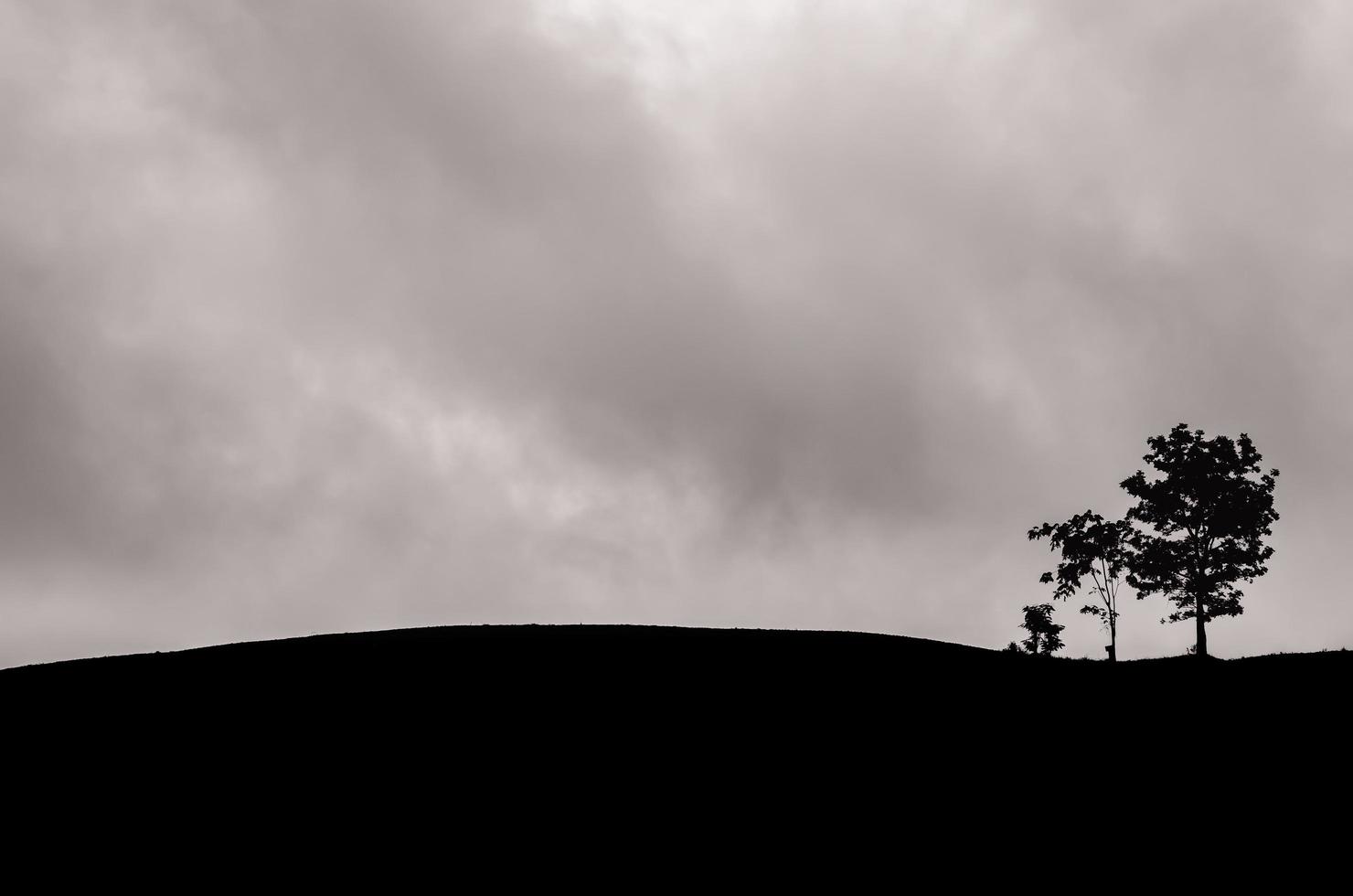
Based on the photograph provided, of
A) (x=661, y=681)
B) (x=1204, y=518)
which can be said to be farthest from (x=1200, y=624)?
(x=661, y=681)

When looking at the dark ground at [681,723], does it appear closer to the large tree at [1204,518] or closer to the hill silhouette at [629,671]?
the hill silhouette at [629,671]

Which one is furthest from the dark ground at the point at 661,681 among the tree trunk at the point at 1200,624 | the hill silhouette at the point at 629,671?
the tree trunk at the point at 1200,624

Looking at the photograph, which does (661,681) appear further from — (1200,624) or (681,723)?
(1200,624)

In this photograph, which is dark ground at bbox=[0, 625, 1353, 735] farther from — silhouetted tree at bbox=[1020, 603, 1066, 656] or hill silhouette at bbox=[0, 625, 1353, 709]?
silhouetted tree at bbox=[1020, 603, 1066, 656]

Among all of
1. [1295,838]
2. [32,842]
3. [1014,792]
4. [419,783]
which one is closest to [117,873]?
[32,842]

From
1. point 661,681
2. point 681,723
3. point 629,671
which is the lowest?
point 681,723

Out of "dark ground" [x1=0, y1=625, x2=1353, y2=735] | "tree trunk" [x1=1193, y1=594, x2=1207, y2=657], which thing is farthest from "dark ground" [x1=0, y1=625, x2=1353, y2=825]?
"tree trunk" [x1=1193, y1=594, x2=1207, y2=657]

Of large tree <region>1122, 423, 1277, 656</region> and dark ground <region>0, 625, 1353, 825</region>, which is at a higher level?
large tree <region>1122, 423, 1277, 656</region>

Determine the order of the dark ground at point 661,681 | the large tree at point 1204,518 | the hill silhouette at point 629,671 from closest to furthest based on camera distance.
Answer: the dark ground at point 661,681 < the hill silhouette at point 629,671 < the large tree at point 1204,518

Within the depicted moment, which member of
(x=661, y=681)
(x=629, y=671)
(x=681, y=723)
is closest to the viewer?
(x=681, y=723)

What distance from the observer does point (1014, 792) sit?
23.5 metres

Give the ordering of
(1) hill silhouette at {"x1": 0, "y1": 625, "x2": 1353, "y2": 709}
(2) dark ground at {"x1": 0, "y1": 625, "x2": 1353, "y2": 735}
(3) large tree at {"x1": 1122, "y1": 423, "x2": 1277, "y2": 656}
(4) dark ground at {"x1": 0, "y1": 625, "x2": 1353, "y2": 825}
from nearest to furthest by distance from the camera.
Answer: (4) dark ground at {"x1": 0, "y1": 625, "x2": 1353, "y2": 825} < (2) dark ground at {"x1": 0, "y1": 625, "x2": 1353, "y2": 735} < (1) hill silhouette at {"x1": 0, "y1": 625, "x2": 1353, "y2": 709} < (3) large tree at {"x1": 1122, "y1": 423, "x2": 1277, "y2": 656}

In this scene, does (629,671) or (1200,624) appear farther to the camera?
(1200,624)

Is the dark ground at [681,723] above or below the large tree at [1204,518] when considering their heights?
below
